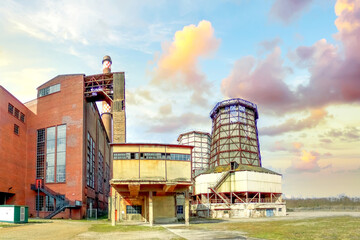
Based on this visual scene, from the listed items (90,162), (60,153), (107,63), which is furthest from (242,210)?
(107,63)

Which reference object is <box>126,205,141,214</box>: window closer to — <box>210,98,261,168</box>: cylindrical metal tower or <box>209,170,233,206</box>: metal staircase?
<box>209,170,233,206</box>: metal staircase

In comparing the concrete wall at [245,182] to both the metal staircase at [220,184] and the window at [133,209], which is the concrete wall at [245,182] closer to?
the metal staircase at [220,184]

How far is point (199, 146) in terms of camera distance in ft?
393

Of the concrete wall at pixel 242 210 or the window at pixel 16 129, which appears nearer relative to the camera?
the window at pixel 16 129

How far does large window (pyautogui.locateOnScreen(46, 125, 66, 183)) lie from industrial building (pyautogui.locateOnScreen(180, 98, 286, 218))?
27.3m

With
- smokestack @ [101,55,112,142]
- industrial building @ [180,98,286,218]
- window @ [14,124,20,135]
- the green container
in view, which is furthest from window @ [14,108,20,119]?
industrial building @ [180,98,286,218]

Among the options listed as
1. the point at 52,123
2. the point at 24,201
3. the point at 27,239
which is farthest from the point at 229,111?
the point at 27,239

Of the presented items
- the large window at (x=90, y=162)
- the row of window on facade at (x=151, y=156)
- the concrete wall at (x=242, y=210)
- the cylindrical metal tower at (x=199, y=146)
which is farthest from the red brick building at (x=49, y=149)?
the cylindrical metal tower at (x=199, y=146)

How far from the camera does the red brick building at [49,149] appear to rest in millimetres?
51594

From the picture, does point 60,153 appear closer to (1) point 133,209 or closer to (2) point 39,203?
(2) point 39,203

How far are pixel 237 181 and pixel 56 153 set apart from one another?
33.3 metres

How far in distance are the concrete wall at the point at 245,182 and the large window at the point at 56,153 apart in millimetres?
29040

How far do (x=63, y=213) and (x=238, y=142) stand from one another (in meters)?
45.7

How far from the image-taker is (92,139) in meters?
65.2
